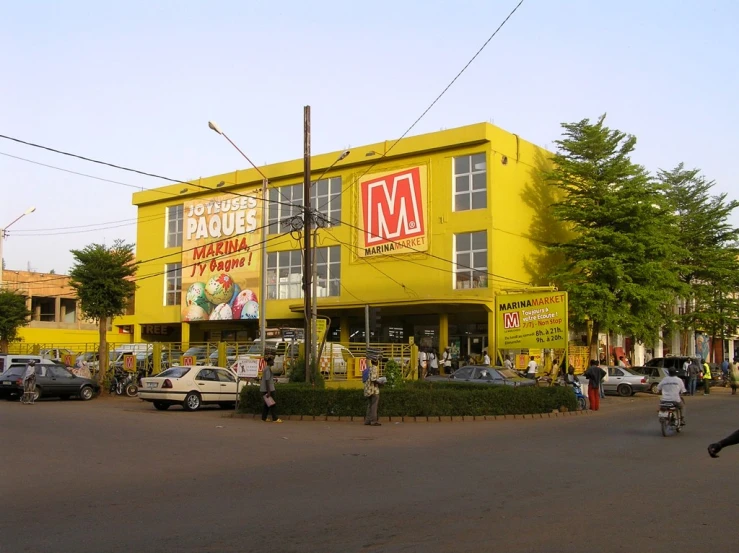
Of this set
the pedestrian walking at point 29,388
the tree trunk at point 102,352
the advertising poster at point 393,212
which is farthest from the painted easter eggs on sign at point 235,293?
the pedestrian walking at point 29,388

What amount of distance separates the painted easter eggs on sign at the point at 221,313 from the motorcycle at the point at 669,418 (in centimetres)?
3495

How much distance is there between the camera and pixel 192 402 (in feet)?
80.2

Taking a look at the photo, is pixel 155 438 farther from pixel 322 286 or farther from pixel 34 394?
pixel 322 286

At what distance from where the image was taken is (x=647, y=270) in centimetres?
3841

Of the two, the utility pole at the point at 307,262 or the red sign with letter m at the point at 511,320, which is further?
the red sign with letter m at the point at 511,320

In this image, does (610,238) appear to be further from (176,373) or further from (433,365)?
(176,373)

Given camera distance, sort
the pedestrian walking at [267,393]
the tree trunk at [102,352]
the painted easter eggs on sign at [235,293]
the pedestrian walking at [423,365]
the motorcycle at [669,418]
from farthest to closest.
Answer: the painted easter eggs on sign at [235,293] → the pedestrian walking at [423,365] → the tree trunk at [102,352] → the pedestrian walking at [267,393] → the motorcycle at [669,418]

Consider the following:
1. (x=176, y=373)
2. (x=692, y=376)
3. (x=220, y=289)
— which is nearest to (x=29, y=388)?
(x=176, y=373)

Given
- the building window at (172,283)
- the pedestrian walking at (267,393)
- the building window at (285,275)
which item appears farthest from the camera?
the building window at (172,283)

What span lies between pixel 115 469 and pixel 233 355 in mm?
21790

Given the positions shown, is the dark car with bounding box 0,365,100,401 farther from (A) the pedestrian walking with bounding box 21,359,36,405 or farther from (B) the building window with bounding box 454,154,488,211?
(B) the building window with bounding box 454,154,488,211

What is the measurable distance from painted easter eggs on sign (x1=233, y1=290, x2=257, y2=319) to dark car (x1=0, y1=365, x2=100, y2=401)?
18719mm

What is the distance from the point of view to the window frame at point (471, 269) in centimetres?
3894

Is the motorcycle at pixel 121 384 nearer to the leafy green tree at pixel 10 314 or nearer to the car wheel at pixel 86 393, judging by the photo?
the car wheel at pixel 86 393
